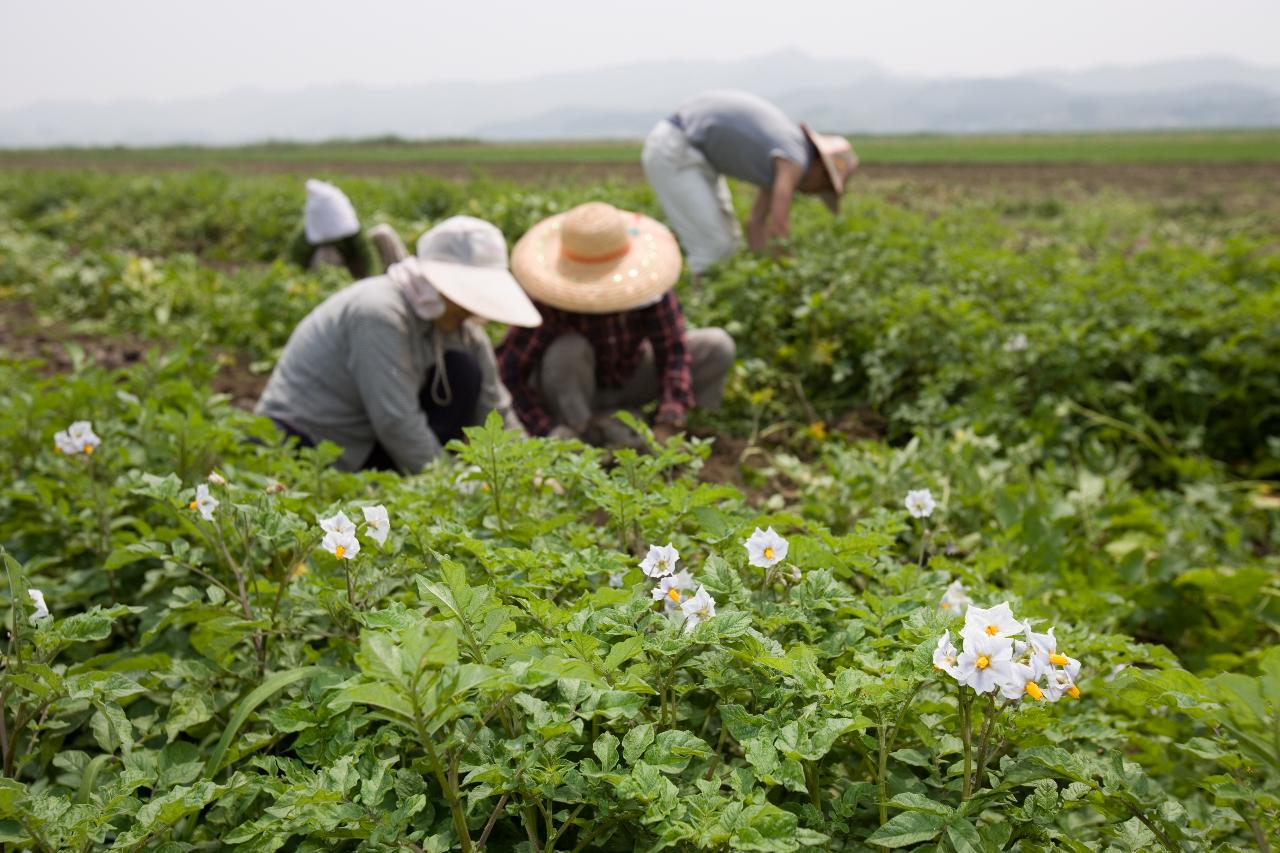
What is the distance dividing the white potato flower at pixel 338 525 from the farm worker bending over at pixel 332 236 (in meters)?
4.40

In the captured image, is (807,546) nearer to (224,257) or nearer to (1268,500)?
(1268,500)

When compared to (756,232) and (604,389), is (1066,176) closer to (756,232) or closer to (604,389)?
(756,232)

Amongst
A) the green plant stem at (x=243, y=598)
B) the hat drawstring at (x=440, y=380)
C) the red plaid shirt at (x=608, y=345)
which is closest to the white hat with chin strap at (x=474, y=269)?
the hat drawstring at (x=440, y=380)

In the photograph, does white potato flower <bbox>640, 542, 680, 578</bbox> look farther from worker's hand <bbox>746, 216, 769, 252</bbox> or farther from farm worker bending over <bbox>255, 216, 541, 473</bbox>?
worker's hand <bbox>746, 216, 769, 252</bbox>

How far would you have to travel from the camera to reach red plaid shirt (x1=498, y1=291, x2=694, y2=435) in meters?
4.16

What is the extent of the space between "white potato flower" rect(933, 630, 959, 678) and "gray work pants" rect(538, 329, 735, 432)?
295 cm

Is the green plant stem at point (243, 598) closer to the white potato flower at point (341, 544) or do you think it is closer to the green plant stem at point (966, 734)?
the white potato flower at point (341, 544)

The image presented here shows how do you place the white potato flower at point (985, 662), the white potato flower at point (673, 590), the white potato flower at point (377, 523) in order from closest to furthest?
the white potato flower at point (985, 662) < the white potato flower at point (673, 590) < the white potato flower at point (377, 523)

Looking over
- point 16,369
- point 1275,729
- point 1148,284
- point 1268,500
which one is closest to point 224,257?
point 16,369

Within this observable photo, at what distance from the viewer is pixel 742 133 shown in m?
5.53

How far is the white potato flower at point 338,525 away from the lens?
5.24ft

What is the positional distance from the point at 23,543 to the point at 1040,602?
2813 millimetres

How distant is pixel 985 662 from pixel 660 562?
614 mm

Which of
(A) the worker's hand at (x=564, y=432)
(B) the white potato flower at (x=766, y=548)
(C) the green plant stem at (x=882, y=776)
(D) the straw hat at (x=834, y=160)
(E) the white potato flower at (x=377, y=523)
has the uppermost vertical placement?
(D) the straw hat at (x=834, y=160)
